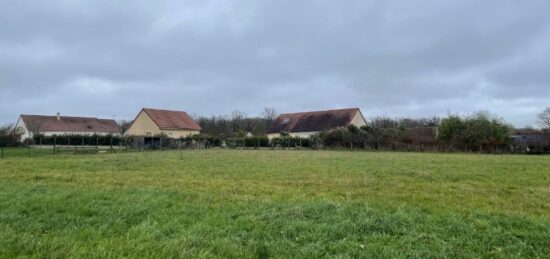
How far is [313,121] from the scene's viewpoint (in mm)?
51781

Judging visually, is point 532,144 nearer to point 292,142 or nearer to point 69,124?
point 292,142

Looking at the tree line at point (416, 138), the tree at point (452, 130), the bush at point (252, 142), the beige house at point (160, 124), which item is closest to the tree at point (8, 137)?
the tree line at point (416, 138)

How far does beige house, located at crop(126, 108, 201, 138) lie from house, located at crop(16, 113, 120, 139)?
7.76 meters

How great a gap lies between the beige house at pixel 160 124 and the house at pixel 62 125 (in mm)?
7764

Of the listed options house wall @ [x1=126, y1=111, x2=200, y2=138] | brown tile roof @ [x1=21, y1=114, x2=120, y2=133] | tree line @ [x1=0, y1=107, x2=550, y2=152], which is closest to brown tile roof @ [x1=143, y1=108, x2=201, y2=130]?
house wall @ [x1=126, y1=111, x2=200, y2=138]

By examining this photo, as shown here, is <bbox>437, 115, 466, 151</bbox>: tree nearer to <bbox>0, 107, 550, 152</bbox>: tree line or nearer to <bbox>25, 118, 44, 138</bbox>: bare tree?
<bbox>0, 107, 550, 152</bbox>: tree line

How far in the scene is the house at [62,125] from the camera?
5841 cm

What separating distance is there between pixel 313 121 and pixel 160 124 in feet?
65.2

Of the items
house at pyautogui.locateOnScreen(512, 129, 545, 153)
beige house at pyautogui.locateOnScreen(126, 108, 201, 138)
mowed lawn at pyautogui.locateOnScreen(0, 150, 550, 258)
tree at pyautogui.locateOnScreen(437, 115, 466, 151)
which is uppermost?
beige house at pyautogui.locateOnScreen(126, 108, 201, 138)

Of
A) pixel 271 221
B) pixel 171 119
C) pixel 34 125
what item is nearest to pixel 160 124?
pixel 171 119

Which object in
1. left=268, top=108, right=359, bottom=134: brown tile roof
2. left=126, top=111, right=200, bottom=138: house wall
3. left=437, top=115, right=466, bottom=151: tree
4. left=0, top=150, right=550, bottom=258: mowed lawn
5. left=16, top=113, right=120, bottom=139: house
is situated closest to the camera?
left=0, top=150, right=550, bottom=258: mowed lawn

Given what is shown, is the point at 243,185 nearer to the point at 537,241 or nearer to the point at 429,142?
the point at 537,241

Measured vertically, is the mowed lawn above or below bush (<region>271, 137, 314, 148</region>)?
below

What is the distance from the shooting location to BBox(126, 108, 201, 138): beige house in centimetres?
5084
